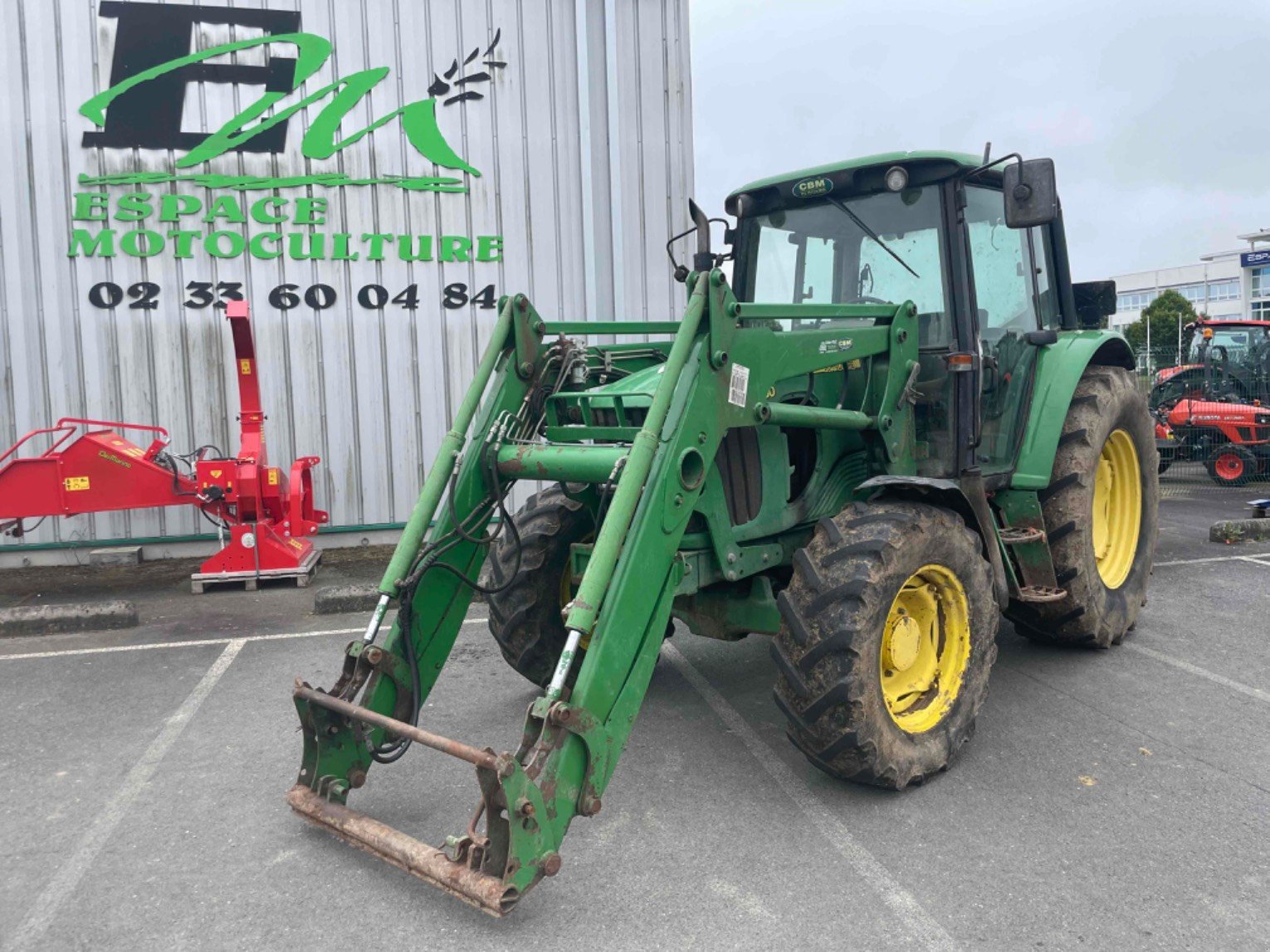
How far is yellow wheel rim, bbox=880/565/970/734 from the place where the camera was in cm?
398

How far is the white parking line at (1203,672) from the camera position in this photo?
4895 mm

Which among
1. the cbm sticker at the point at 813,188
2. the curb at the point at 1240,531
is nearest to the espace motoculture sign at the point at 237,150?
the cbm sticker at the point at 813,188

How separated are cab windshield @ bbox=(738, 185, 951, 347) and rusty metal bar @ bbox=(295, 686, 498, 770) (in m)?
2.75

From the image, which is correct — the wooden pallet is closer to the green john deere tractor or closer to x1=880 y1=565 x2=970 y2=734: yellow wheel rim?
the green john deere tractor

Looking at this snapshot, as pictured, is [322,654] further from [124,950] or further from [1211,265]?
[1211,265]

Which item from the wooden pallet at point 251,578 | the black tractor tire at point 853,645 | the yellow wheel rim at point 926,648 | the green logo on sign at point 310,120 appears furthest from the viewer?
the green logo on sign at point 310,120

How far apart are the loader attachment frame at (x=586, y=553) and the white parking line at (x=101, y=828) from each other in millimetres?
733

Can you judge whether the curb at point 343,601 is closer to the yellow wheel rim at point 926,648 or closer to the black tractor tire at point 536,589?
the black tractor tire at point 536,589

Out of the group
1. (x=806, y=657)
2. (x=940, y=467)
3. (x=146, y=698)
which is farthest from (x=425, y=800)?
(x=940, y=467)

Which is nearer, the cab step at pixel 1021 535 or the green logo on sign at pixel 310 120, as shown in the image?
the cab step at pixel 1021 535

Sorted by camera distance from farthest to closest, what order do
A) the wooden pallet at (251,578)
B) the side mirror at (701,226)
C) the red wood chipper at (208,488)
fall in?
the wooden pallet at (251,578), the red wood chipper at (208,488), the side mirror at (701,226)

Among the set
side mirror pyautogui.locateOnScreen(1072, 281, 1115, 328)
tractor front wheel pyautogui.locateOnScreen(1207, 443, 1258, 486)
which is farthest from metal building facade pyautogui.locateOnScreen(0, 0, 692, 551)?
tractor front wheel pyautogui.locateOnScreen(1207, 443, 1258, 486)

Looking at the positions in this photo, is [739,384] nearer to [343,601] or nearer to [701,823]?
[701,823]

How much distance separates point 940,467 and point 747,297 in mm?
1395
